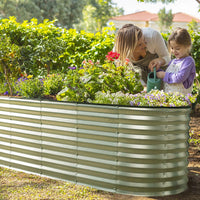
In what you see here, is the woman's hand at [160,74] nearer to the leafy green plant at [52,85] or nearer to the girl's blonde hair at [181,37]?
the girl's blonde hair at [181,37]

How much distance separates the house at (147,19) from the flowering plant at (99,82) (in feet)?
163

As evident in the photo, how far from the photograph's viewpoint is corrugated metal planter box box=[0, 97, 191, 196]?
9.18 feet

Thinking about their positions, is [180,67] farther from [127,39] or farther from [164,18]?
[164,18]

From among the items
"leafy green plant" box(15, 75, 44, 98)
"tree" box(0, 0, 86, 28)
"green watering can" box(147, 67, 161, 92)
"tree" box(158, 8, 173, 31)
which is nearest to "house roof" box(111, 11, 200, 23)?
"tree" box(158, 8, 173, 31)

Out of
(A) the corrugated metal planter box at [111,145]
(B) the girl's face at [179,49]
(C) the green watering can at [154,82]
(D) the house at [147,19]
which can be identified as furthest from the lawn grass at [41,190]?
(D) the house at [147,19]

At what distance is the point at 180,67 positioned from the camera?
3.75m

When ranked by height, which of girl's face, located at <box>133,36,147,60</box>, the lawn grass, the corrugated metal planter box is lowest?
the lawn grass

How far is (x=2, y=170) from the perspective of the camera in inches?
150

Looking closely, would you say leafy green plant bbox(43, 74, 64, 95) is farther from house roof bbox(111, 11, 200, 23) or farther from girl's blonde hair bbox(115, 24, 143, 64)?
house roof bbox(111, 11, 200, 23)

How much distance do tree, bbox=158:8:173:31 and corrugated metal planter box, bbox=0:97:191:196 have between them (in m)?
58.9

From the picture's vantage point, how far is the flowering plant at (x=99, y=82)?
3553mm

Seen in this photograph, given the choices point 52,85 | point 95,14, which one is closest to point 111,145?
point 52,85

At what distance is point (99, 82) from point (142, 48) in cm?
69

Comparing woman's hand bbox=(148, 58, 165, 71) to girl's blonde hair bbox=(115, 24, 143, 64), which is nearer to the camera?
girl's blonde hair bbox=(115, 24, 143, 64)
